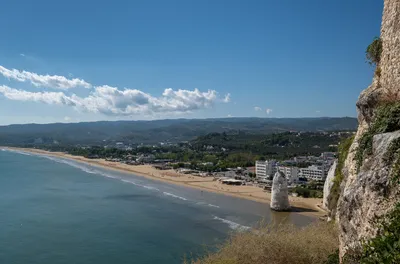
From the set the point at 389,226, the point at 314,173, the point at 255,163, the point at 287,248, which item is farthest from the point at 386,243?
the point at 255,163

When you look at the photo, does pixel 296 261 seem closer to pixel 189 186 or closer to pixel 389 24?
pixel 389 24

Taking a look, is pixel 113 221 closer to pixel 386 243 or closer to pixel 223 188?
pixel 223 188

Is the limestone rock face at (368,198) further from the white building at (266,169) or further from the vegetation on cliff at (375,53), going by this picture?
the white building at (266,169)

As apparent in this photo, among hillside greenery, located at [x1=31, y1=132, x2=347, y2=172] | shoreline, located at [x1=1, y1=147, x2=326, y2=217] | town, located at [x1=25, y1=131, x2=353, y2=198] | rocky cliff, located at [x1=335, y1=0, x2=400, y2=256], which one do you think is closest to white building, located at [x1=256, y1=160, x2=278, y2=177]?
town, located at [x1=25, y1=131, x2=353, y2=198]

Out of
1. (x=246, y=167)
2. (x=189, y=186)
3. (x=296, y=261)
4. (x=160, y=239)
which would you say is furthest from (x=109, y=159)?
(x=296, y=261)

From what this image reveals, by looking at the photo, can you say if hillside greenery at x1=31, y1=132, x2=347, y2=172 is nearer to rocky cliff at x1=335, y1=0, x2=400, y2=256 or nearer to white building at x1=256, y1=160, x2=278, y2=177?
white building at x1=256, y1=160, x2=278, y2=177

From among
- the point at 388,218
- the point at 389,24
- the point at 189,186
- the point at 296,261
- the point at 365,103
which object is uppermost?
the point at 389,24
